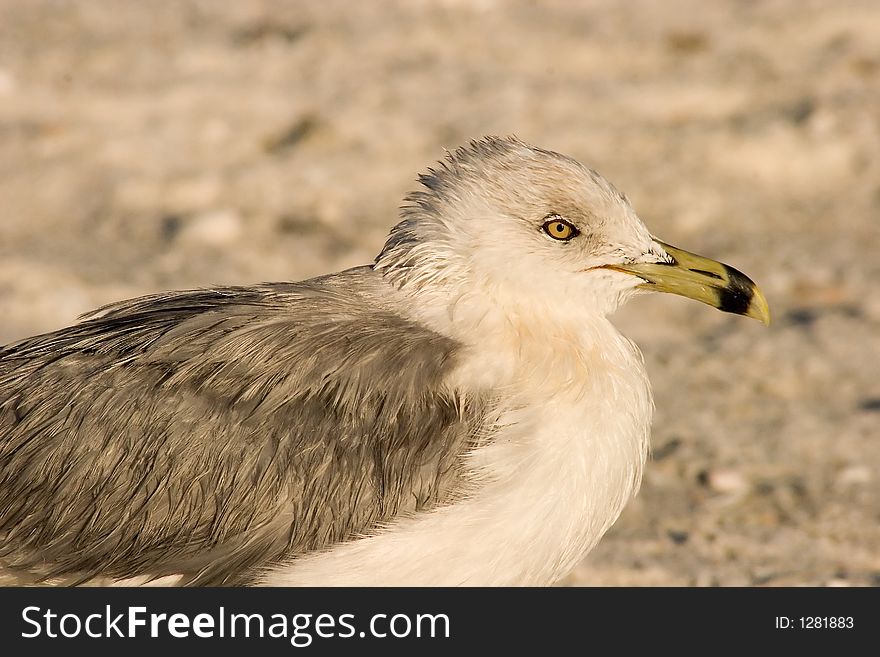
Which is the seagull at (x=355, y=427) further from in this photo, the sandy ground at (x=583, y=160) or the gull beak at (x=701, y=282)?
the sandy ground at (x=583, y=160)

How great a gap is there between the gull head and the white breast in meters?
0.30

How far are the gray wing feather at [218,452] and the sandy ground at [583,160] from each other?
155 centimetres

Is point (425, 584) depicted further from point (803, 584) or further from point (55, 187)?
point (55, 187)

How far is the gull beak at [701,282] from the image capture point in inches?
183

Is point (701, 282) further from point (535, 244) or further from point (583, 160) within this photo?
point (583, 160)

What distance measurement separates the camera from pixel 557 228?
4547 millimetres

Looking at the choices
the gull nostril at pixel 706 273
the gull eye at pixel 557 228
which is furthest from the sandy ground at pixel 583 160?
the gull eye at pixel 557 228

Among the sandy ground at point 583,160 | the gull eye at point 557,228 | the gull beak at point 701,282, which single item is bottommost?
the gull beak at point 701,282

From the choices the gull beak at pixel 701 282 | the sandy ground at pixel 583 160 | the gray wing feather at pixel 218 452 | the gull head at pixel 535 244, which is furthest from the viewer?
the sandy ground at pixel 583 160

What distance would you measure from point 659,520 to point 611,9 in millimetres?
5605


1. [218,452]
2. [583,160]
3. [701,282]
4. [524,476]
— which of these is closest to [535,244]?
[701,282]

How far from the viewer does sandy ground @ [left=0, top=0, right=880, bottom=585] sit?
603cm

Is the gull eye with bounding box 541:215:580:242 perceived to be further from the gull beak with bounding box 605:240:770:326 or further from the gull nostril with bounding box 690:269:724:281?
the gull nostril with bounding box 690:269:724:281

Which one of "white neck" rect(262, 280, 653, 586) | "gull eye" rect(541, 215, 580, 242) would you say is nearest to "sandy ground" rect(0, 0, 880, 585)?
"white neck" rect(262, 280, 653, 586)
